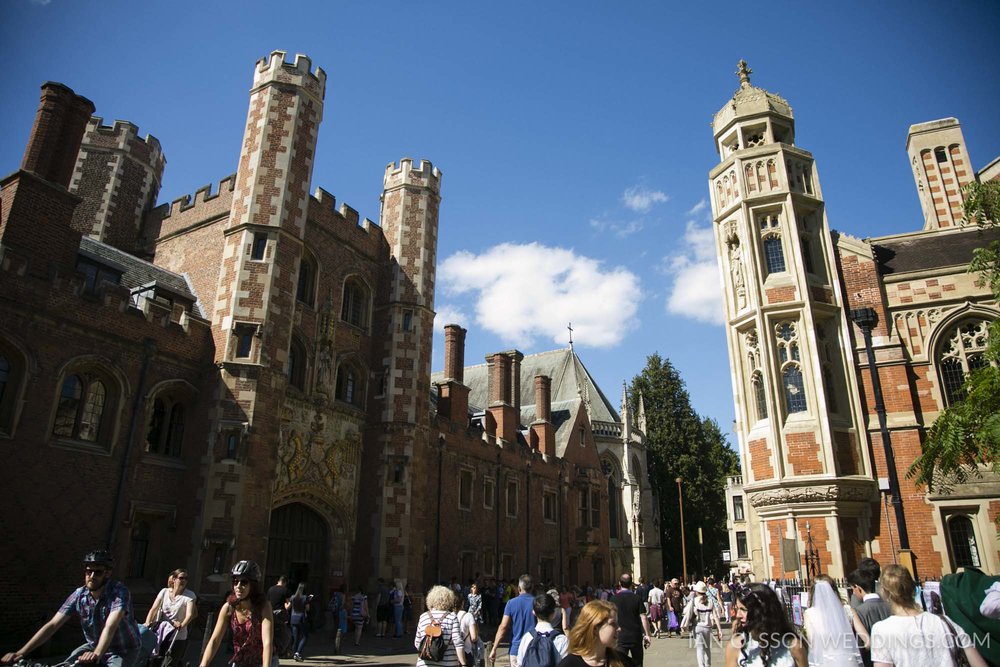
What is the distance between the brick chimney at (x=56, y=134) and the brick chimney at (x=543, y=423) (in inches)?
914

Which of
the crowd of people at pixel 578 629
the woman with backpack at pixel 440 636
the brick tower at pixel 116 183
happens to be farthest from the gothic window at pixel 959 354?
the brick tower at pixel 116 183

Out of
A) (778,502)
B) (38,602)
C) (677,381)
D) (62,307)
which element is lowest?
(38,602)

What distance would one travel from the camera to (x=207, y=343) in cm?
1714

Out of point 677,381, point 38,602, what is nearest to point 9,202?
point 38,602

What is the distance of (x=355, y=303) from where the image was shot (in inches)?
896

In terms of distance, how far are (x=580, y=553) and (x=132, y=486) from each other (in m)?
24.3

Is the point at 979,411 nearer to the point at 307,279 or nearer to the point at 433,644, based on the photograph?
the point at 433,644

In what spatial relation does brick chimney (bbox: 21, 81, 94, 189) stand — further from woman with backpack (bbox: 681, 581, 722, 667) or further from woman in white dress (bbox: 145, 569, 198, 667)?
woman with backpack (bbox: 681, 581, 722, 667)

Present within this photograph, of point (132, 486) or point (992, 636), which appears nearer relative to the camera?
point (992, 636)

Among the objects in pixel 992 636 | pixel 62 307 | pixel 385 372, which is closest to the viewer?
pixel 992 636

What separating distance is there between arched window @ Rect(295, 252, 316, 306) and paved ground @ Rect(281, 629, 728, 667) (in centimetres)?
971

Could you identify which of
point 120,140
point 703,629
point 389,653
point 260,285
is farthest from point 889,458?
point 120,140

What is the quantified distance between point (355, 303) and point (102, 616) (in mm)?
17972

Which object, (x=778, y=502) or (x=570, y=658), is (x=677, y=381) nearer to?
(x=778, y=502)
